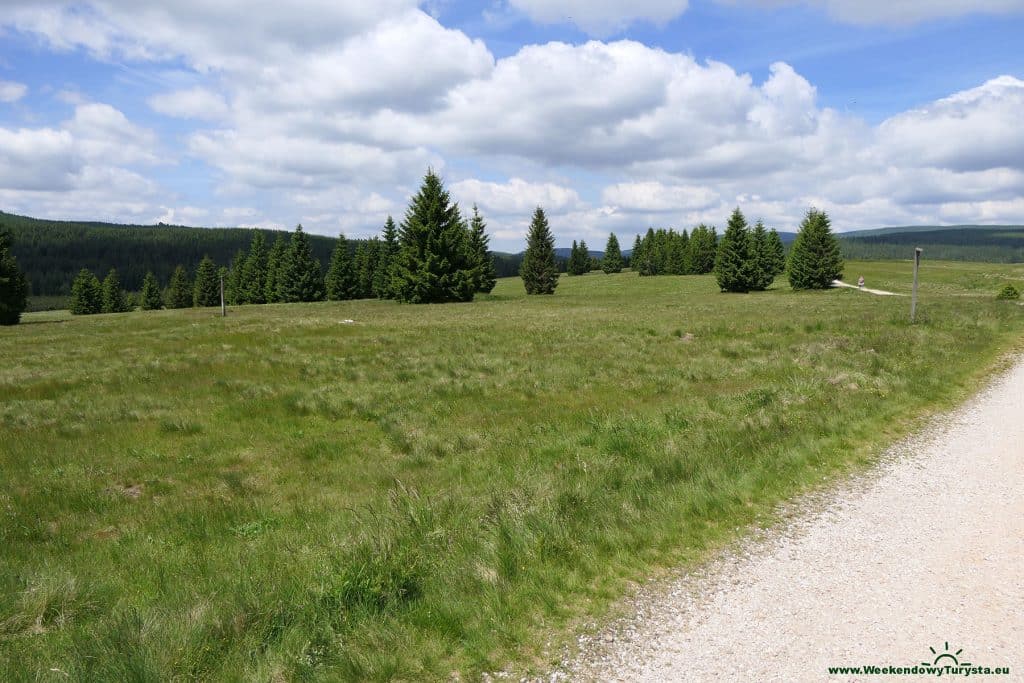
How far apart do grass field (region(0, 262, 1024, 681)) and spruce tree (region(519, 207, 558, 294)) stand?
54.2 meters

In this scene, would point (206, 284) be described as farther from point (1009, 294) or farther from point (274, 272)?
point (1009, 294)

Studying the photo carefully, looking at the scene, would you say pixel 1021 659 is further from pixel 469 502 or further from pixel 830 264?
pixel 830 264

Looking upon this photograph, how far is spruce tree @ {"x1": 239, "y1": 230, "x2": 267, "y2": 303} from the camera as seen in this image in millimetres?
83750

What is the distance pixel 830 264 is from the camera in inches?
2510

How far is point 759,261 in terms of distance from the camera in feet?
220

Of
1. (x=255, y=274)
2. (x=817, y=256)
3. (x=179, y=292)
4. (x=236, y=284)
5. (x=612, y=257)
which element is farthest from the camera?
(x=612, y=257)

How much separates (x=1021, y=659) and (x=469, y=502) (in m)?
5.27

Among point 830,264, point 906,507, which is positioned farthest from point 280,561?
point 830,264

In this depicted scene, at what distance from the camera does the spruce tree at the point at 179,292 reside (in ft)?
324

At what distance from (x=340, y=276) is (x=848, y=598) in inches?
3199

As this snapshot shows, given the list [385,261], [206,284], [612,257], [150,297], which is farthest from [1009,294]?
[150,297]

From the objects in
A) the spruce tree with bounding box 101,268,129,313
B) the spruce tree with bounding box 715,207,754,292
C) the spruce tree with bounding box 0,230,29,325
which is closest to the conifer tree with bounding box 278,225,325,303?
the spruce tree with bounding box 0,230,29,325

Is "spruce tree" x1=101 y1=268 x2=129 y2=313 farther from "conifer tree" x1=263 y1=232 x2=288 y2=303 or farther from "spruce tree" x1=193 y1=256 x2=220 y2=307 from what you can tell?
"conifer tree" x1=263 y1=232 x2=288 y2=303

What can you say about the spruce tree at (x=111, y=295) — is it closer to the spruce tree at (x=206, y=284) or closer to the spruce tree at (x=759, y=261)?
the spruce tree at (x=206, y=284)
